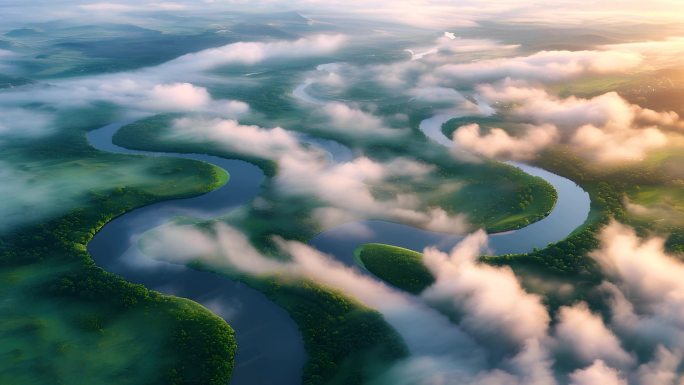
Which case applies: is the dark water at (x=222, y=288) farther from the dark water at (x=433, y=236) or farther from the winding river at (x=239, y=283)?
the dark water at (x=433, y=236)

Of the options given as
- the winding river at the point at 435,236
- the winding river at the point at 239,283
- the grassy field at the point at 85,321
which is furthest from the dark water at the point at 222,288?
the winding river at the point at 435,236

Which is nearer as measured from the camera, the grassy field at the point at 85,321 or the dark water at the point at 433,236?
the grassy field at the point at 85,321

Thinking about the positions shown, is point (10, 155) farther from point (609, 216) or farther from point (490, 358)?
point (609, 216)

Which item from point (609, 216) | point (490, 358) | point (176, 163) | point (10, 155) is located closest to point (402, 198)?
point (609, 216)

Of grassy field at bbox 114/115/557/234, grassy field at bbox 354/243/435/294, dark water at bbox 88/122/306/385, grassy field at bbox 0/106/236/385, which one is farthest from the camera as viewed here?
grassy field at bbox 114/115/557/234

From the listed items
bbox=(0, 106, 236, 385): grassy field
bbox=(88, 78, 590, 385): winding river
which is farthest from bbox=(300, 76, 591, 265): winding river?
bbox=(0, 106, 236, 385): grassy field

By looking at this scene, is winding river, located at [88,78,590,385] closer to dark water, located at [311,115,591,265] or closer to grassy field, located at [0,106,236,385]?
dark water, located at [311,115,591,265]
